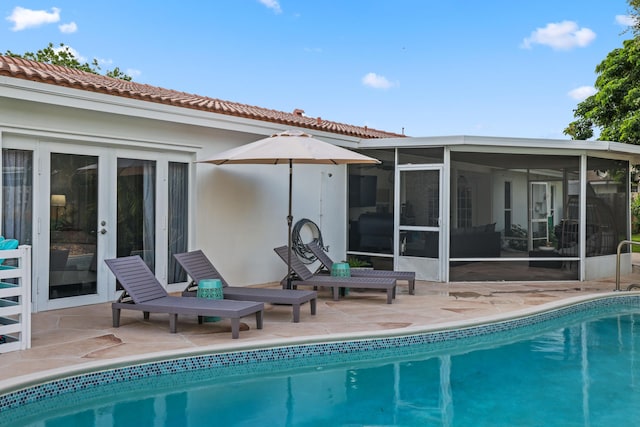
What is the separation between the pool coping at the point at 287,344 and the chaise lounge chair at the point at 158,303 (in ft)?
1.49

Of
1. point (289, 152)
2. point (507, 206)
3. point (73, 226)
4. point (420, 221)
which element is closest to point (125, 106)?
point (73, 226)

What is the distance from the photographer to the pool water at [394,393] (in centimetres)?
478

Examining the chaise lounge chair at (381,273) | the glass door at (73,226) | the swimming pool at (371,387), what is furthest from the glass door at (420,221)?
the glass door at (73,226)

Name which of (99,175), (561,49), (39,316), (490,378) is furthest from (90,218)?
(561,49)

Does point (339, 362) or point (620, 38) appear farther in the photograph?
point (620, 38)

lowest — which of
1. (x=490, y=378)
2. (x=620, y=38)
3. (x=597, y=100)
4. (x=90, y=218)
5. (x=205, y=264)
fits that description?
(x=490, y=378)

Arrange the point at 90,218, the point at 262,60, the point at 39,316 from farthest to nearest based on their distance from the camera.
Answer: the point at 262,60
the point at 90,218
the point at 39,316

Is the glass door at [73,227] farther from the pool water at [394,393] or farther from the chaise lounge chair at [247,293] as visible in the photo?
the pool water at [394,393]

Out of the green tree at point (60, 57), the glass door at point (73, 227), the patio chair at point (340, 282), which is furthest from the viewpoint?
the green tree at point (60, 57)

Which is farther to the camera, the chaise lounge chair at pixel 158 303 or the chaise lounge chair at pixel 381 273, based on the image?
the chaise lounge chair at pixel 381 273

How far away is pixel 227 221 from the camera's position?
33.7ft

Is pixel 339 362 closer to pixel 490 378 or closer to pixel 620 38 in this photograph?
pixel 490 378

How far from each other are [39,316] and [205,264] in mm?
2234

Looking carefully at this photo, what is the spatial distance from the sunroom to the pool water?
4279mm
